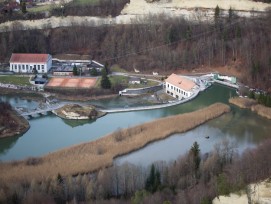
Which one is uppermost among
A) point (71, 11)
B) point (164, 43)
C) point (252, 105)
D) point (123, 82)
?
point (71, 11)

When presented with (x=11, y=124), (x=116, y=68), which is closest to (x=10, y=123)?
(x=11, y=124)

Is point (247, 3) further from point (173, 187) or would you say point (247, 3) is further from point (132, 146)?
point (173, 187)

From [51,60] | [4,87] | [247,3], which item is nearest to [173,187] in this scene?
[4,87]

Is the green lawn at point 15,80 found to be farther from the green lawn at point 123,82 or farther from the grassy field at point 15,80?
the green lawn at point 123,82

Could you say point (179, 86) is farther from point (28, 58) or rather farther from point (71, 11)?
point (71, 11)

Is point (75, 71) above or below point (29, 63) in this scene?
below

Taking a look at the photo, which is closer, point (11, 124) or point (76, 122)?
point (11, 124)

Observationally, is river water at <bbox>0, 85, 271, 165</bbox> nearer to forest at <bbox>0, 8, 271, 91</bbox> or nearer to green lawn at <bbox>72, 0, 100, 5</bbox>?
forest at <bbox>0, 8, 271, 91</bbox>
